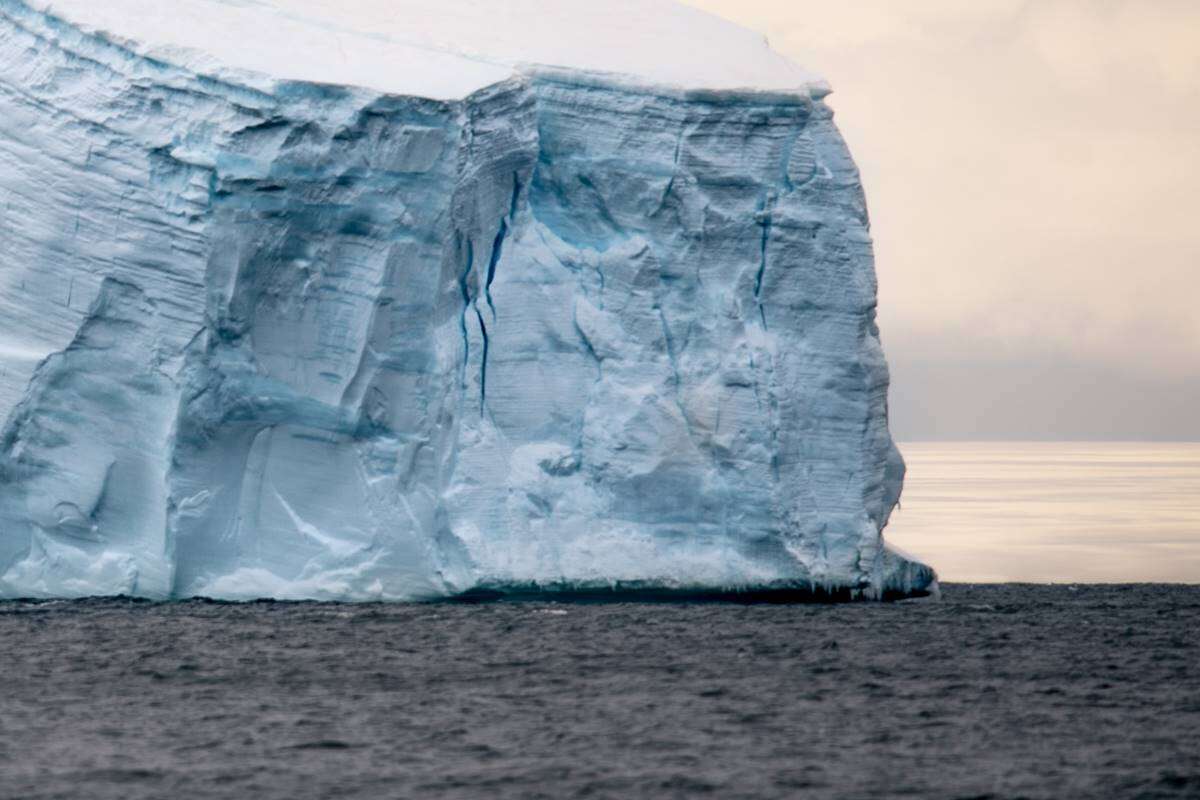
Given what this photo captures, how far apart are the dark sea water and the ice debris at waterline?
0.59m

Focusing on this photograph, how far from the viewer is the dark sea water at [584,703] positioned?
1070 cm

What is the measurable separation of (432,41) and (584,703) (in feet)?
21.4

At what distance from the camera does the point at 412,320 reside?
16.8 metres

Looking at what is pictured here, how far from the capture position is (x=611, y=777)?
35.2 ft

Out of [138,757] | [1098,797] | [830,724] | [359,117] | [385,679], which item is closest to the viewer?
[1098,797]

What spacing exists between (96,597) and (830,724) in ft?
21.2

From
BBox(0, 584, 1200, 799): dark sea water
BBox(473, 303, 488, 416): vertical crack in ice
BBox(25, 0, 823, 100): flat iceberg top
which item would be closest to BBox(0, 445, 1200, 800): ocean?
BBox(0, 584, 1200, 799): dark sea water

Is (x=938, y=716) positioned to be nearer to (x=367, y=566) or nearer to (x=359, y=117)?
(x=367, y=566)

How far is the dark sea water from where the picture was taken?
1070 cm

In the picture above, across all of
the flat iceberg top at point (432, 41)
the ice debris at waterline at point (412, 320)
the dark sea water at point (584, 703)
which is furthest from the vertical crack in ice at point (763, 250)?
the dark sea water at point (584, 703)

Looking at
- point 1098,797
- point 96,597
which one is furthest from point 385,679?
point 1098,797

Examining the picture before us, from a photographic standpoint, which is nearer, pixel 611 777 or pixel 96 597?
pixel 611 777

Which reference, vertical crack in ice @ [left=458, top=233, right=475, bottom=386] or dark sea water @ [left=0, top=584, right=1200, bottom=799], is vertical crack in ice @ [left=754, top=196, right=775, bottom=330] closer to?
vertical crack in ice @ [left=458, top=233, right=475, bottom=386]

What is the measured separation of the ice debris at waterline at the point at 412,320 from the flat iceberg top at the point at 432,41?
5cm
